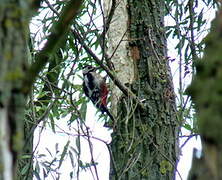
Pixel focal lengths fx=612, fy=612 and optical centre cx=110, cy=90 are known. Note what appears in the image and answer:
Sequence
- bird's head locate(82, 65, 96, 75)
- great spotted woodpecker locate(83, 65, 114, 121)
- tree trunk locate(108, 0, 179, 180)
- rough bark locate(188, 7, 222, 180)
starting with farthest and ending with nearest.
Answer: bird's head locate(82, 65, 96, 75) → great spotted woodpecker locate(83, 65, 114, 121) → tree trunk locate(108, 0, 179, 180) → rough bark locate(188, 7, 222, 180)

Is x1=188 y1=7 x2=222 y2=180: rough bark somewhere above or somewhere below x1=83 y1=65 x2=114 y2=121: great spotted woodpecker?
below

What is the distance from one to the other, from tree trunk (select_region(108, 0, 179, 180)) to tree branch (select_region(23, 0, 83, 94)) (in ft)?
9.56

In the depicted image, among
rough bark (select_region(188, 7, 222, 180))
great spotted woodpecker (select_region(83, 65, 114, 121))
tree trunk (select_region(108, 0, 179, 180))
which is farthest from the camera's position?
great spotted woodpecker (select_region(83, 65, 114, 121))

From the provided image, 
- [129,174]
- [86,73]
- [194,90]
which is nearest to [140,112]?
[129,174]

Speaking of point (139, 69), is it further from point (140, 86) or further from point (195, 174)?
point (195, 174)

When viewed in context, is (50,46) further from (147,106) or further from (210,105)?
(147,106)

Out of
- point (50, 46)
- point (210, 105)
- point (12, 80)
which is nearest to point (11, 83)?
point (12, 80)

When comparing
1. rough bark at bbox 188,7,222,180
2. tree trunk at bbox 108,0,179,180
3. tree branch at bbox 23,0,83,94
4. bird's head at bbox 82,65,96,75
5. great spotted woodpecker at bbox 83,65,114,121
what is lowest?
rough bark at bbox 188,7,222,180

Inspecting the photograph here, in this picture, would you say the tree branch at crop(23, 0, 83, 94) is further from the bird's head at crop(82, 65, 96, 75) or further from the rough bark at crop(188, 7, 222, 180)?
the bird's head at crop(82, 65, 96, 75)

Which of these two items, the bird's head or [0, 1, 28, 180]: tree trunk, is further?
the bird's head

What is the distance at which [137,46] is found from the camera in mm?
4539

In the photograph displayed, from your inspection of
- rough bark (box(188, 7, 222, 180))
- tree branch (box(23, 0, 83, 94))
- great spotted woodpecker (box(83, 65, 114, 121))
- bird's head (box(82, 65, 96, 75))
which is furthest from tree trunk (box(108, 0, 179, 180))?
rough bark (box(188, 7, 222, 180))

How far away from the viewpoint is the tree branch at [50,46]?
91cm

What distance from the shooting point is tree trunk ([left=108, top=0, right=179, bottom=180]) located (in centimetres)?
417
